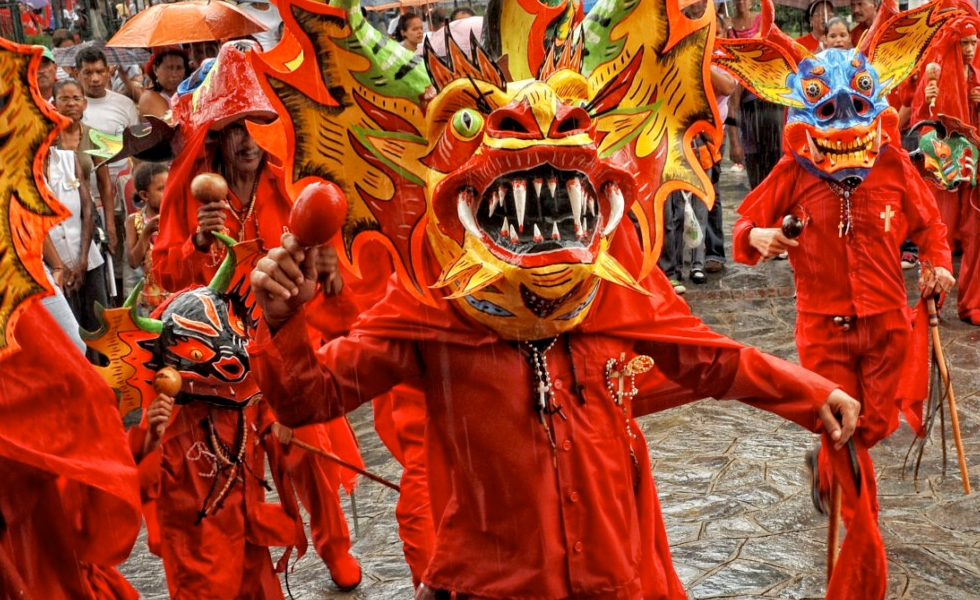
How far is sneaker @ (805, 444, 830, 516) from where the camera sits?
20.8 feet

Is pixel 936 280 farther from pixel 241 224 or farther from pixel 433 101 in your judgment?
pixel 433 101

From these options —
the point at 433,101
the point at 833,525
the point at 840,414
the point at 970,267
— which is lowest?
the point at 970,267

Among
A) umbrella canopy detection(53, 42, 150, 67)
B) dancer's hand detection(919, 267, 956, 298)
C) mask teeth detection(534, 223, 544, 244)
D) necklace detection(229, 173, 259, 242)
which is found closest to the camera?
mask teeth detection(534, 223, 544, 244)

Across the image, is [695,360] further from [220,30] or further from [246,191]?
[220,30]

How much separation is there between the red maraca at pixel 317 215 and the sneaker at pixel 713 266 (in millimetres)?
9529

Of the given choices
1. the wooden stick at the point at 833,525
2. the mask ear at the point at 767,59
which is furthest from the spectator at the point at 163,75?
the wooden stick at the point at 833,525

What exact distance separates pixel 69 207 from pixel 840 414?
598cm

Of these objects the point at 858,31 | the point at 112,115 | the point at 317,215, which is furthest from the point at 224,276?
the point at 858,31

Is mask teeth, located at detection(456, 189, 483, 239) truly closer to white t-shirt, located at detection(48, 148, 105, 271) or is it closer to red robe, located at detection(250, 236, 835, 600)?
red robe, located at detection(250, 236, 835, 600)

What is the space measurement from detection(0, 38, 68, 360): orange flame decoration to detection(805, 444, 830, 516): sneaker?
4207 millimetres

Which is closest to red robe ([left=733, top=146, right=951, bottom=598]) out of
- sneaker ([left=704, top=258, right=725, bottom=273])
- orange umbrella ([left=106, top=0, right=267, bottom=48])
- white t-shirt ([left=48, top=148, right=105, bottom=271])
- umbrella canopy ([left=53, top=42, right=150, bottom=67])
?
orange umbrella ([left=106, top=0, right=267, bottom=48])

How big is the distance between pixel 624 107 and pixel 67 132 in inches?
251

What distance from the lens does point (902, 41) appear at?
6219mm

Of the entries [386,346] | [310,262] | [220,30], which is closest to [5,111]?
[310,262]
